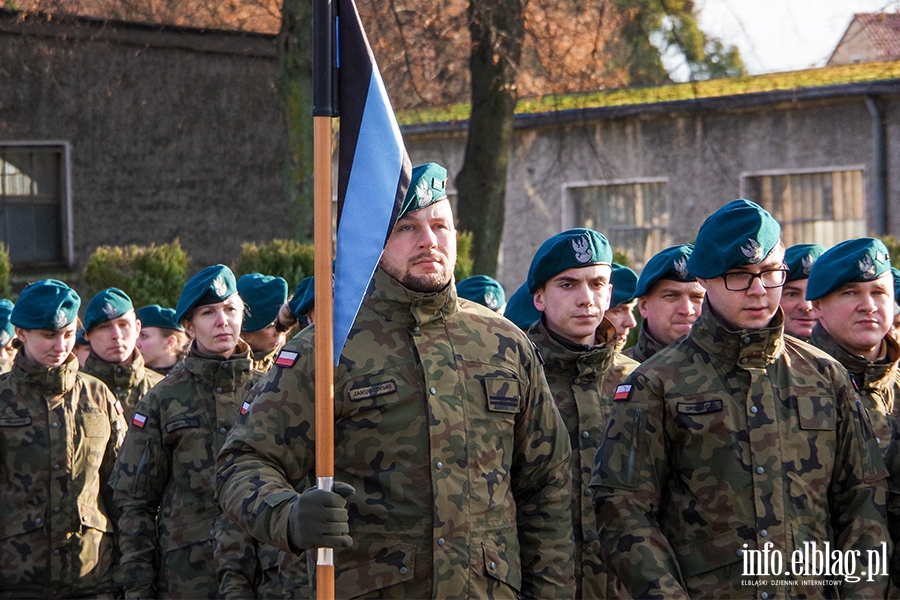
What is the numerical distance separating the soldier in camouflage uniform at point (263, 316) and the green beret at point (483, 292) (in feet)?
3.75

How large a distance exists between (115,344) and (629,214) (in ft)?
51.3

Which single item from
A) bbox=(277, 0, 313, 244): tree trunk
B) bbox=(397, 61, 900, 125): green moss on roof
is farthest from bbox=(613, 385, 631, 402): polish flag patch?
bbox=(397, 61, 900, 125): green moss on roof

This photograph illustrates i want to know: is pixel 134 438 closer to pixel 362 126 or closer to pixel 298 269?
pixel 362 126

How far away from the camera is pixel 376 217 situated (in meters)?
3.93

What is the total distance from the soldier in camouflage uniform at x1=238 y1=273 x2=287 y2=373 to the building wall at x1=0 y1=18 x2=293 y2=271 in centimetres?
1002

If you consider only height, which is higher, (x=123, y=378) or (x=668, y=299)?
(x=668, y=299)

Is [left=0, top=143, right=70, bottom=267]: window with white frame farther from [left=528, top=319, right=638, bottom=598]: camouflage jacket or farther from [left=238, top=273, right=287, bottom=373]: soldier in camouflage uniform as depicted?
[left=528, top=319, right=638, bottom=598]: camouflage jacket

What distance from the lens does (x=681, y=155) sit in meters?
21.7

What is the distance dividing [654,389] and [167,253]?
979 centimetres

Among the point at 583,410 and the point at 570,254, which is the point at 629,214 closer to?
the point at 570,254

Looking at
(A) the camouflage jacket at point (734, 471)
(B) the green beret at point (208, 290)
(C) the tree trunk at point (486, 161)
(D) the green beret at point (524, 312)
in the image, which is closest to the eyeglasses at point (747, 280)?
(A) the camouflage jacket at point (734, 471)

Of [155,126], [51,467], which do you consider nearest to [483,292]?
[51,467]

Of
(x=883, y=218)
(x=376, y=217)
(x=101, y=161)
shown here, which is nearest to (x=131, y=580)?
(x=376, y=217)

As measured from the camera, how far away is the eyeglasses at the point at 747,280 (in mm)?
4539
